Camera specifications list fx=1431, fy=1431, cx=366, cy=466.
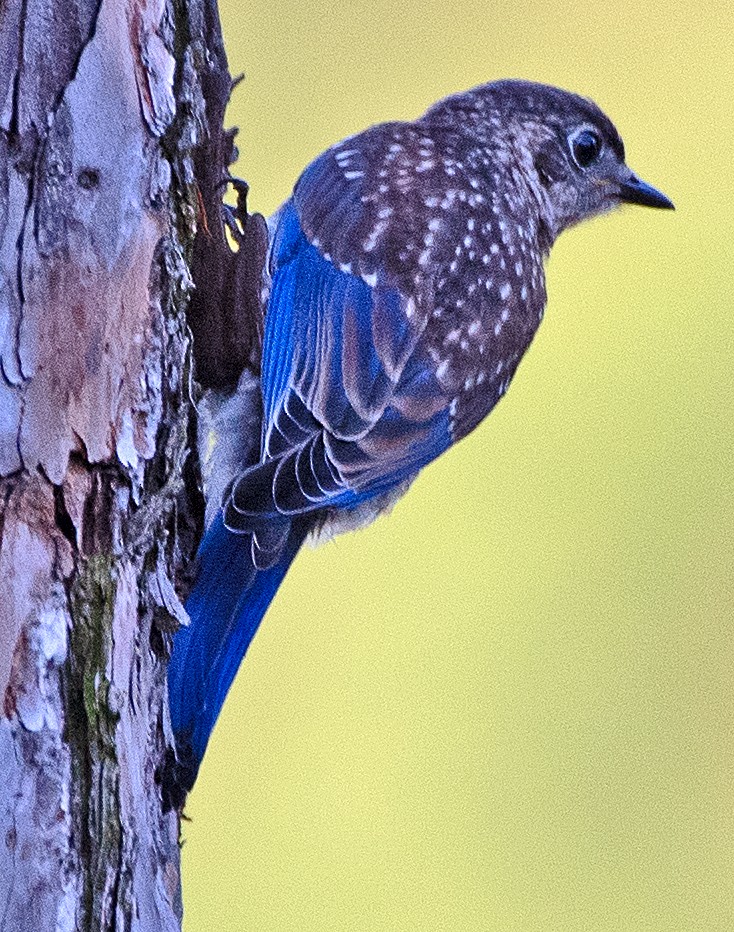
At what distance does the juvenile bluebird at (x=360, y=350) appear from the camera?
263cm

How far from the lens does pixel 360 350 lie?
2932mm

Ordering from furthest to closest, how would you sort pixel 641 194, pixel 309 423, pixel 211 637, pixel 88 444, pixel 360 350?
pixel 641 194 → pixel 360 350 → pixel 309 423 → pixel 211 637 → pixel 88 444

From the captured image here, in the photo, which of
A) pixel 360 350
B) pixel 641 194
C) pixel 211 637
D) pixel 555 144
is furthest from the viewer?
pixel 641 194

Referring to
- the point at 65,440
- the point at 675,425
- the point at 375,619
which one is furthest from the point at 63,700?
the point at 675,425

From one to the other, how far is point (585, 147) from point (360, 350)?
144 cm

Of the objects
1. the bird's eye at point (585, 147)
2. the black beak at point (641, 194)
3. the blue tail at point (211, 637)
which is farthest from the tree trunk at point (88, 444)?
the black beak at point (641, 194)

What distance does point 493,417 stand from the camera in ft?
18.0

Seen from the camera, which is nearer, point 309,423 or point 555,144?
point 309,423

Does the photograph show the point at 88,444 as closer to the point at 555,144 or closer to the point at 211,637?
the point at 211,637

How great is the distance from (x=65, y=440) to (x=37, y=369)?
12 cm

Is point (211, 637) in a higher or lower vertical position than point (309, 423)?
lower

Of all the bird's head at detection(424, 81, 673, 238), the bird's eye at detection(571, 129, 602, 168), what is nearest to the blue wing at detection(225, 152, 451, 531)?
the bird's head at detection(424, 81, 673, 238)

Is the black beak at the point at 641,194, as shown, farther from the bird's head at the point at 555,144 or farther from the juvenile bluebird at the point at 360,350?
the juvenile bluebird at the point at 360,350

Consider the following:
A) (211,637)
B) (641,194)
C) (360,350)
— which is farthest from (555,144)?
(211,637)
